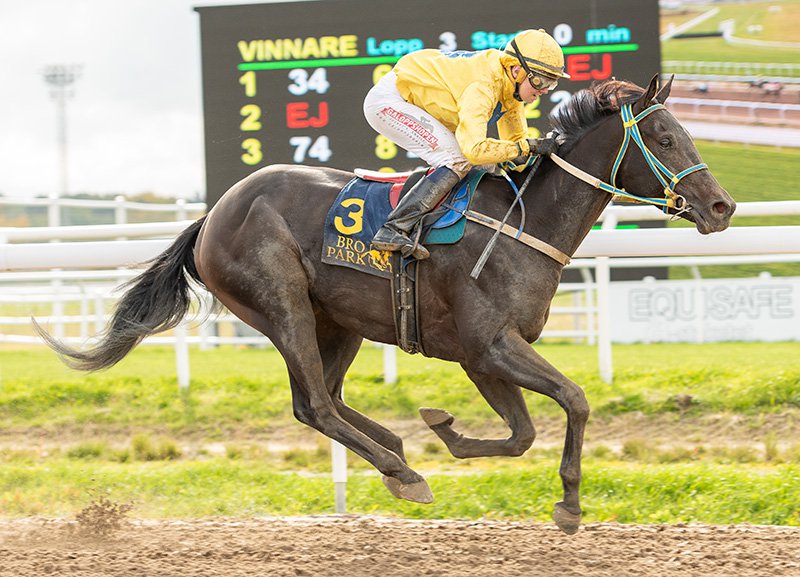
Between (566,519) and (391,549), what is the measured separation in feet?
2.31

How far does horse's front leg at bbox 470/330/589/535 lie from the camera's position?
162 inches

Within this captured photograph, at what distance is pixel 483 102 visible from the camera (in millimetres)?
4289

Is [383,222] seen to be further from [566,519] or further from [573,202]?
[566,519]

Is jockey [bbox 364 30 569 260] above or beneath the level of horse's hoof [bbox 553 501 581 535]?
above

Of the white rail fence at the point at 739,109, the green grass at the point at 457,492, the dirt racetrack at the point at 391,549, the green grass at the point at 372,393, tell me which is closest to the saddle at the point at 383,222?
the dirt racetrack at the point at 391,549

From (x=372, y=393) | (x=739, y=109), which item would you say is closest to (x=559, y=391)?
(x=372, y=393)

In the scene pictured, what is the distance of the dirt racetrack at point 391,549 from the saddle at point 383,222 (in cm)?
83

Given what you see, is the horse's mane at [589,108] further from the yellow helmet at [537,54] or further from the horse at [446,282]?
the yellow helmet at [537,54]

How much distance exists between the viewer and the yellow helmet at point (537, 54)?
429 centimetres

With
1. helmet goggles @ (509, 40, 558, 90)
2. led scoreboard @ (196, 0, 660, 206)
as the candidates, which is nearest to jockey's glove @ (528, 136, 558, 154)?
helmet goggles @ (509, 40, 558, 90)

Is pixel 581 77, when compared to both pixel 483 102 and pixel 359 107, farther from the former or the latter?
pixel 483 102

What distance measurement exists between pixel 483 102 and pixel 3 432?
450 cm

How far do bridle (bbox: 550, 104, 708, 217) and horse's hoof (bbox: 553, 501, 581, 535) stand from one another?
123 cm

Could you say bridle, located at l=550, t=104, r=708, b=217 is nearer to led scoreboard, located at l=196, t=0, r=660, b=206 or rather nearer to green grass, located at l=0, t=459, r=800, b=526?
green grass, located at l=0, t=459, r=800, b=526
